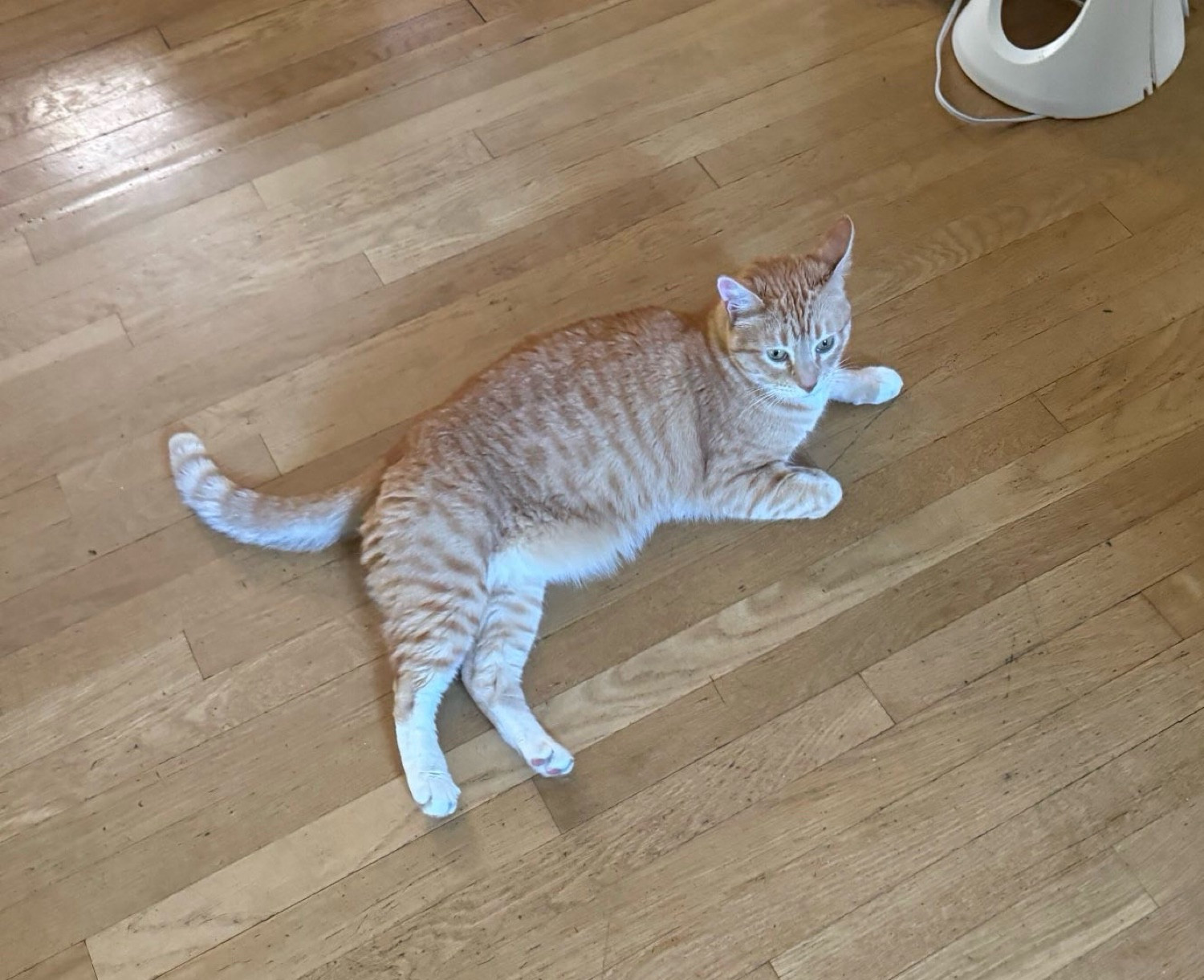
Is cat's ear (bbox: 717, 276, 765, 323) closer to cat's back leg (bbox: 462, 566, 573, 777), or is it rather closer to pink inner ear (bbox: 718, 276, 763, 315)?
pink inner ear (bbox: 718, 276, 763, 315)

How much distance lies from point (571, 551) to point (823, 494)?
1.43ft

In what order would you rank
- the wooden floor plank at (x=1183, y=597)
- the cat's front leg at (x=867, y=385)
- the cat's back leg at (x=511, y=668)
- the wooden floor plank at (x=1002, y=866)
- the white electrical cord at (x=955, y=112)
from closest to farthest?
the wooden floor plank at (x=1002, y=866)
the cat's back leg at (x=511, y=668)
the wooden floor plank at (x=1183, y=597)
the cat's front leg at (x=867, y=385)
the white electrical cord at (x=955, y=112)

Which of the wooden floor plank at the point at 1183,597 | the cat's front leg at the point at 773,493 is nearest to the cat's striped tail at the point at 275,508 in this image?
the cat's front leg at the point at 773,493

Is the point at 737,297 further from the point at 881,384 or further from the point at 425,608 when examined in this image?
the point at 425,608

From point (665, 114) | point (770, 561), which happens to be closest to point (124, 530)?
point (770, 561)

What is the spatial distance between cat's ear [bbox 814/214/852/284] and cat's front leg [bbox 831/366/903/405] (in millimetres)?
267

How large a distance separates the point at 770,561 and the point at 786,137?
1.01 meters

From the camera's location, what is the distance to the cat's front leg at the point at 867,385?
1821 millimetres

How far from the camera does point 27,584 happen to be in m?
1.75

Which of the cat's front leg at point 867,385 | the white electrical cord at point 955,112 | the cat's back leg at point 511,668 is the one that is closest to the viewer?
the cat's back leg at point 511,668

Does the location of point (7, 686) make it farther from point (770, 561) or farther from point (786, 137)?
point (786, 137)

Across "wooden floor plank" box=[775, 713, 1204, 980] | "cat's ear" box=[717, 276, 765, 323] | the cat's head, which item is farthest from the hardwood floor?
"cat's ear" box=[717, 276, 765, 323]

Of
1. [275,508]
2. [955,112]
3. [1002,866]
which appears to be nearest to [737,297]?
[275,508]

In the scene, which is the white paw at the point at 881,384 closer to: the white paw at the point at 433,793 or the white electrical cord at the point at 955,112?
the white electrical cord at the point at 955,112
